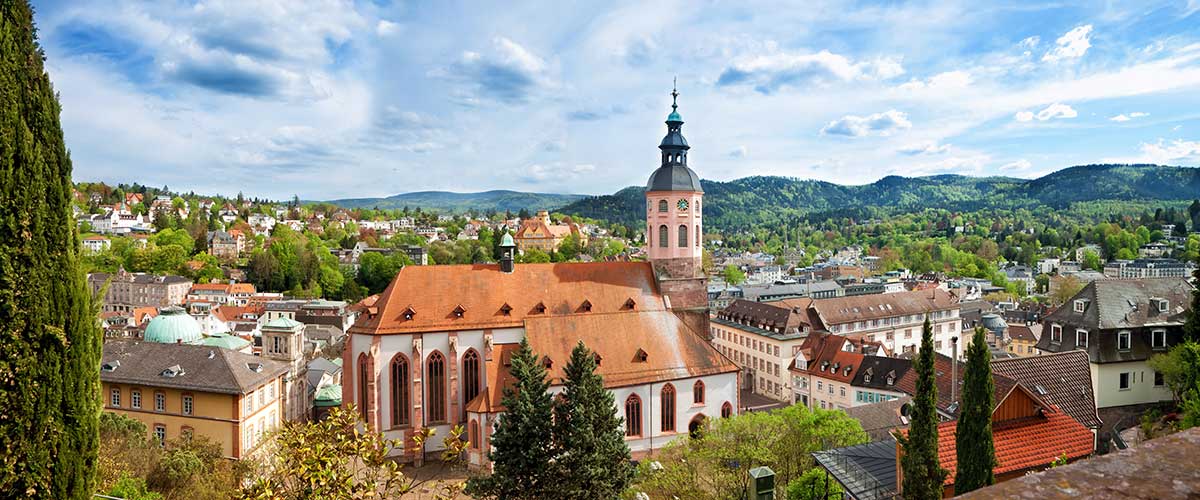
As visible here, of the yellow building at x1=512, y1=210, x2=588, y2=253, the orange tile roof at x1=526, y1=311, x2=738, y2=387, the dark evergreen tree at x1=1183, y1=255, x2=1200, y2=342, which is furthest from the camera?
the yellow building at x1=512, y1=210, x2=588, y2=253

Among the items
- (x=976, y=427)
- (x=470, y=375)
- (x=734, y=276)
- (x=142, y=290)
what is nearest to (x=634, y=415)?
(x=470, y=375)

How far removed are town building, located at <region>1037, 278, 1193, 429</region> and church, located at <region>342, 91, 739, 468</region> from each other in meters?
14.6

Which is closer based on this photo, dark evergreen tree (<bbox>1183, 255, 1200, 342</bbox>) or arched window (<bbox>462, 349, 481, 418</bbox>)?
dark evergreen tree (<bbox>1183, 255, 1200, 342</bbox>)

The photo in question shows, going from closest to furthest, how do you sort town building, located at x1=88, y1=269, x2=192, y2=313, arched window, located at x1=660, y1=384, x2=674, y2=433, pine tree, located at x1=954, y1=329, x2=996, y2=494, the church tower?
1. pine tree, located at x1=954, y1=329, x2=996, y2=494
2. arched window, located at x1=660, y1=384, x2=674, y2=433
3. the church tower
4. town building, located at x1=88, y1=269, x2=192, y2=313

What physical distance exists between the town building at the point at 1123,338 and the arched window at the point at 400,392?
29038 millimetres

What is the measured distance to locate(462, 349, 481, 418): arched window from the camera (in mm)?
34281

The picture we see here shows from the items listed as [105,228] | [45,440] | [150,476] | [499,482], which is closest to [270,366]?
[150,476]

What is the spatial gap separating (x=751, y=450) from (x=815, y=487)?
2.70 metres

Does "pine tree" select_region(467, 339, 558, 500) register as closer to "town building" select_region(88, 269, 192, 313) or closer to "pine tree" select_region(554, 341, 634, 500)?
"pine tree" select_region(554, 341, 634, 500)

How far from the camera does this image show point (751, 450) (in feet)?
72.4

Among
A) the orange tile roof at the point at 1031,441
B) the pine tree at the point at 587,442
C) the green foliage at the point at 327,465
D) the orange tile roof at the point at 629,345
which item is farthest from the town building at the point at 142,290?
the orange tile roof at the point at 1031,441

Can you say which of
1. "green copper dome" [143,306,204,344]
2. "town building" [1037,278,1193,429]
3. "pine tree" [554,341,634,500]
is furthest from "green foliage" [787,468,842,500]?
"green copper dome" [143,306,204,344]

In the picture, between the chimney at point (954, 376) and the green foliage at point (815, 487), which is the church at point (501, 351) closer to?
the chimney at point (954, 376)

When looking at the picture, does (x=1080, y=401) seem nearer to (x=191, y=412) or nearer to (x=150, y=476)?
(x=150, y=476)
